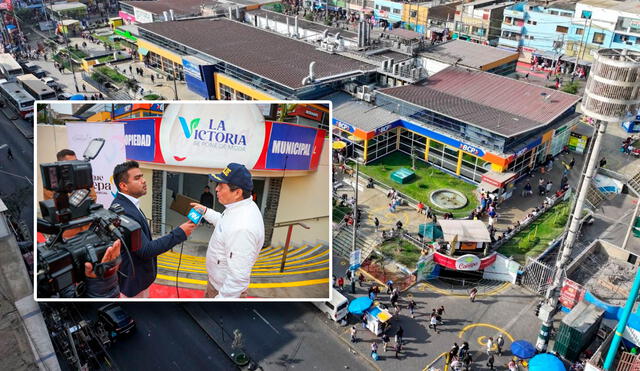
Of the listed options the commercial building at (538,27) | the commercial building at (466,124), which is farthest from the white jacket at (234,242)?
the commercial building at (538,27)

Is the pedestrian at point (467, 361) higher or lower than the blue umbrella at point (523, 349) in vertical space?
lower

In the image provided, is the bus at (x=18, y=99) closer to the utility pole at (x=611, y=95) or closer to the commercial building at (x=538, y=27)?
the utility pole at (x=611, y=95)

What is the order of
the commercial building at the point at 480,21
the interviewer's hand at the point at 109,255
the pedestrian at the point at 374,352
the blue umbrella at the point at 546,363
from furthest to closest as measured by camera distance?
1. the commercial building at the point at 480,21
2. the pedestrian at the point at 374,352
3. the blue umbrella at the point at 546,363
4. the interviewer's hand at the point at 109,255

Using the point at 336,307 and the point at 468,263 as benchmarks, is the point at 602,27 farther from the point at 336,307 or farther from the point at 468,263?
the point at 336,307

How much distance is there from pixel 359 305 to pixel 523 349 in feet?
27.2

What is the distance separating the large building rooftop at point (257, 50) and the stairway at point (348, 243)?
14980 mm

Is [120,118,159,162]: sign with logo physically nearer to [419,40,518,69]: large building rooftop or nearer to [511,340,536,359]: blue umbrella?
[511,340,536,359]: blue umbrella

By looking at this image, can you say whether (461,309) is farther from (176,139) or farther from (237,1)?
(237,1)

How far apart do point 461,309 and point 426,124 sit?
58.3 feet

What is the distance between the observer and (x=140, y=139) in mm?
12250

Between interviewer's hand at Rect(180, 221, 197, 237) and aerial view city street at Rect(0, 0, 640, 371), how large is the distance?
48 millimetres

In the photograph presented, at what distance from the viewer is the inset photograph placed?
39.2 ft

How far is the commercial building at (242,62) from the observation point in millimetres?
47344

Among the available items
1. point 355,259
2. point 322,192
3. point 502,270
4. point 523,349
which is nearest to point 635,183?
point 502,270
